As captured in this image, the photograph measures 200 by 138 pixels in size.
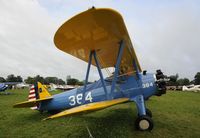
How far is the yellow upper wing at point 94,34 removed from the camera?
353 cm

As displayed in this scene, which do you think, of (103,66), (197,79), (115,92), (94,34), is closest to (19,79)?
(197,79)

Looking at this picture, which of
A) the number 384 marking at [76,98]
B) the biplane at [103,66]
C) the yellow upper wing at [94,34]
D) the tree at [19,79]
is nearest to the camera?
the yellow upper wing at [94,34]

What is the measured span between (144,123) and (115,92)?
1.46 m

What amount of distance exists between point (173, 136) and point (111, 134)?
58.8 inches

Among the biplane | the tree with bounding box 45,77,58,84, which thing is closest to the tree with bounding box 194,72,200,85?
the tree with bounding box 45,77,58,84

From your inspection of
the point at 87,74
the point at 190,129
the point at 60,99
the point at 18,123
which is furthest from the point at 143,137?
the point at 18,123

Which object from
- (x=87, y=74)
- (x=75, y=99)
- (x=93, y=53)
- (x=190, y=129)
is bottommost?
(x=190, y=129)

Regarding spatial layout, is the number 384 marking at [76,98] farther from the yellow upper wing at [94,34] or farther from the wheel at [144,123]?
the wheel at [144,123]

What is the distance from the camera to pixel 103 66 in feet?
25.2

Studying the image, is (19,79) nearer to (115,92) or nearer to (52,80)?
(52,80)

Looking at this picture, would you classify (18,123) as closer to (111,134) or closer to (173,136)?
(111,134)

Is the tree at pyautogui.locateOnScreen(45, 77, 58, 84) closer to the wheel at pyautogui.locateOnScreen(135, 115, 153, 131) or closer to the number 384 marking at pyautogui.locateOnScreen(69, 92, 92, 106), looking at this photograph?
the number 384 marking at pyautogui.locateOnScreen(69, 92, 92, 106)

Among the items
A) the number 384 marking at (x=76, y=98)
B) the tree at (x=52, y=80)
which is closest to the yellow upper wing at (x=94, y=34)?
the number 384 marking at (x=76, y=98)

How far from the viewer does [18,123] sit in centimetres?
615
